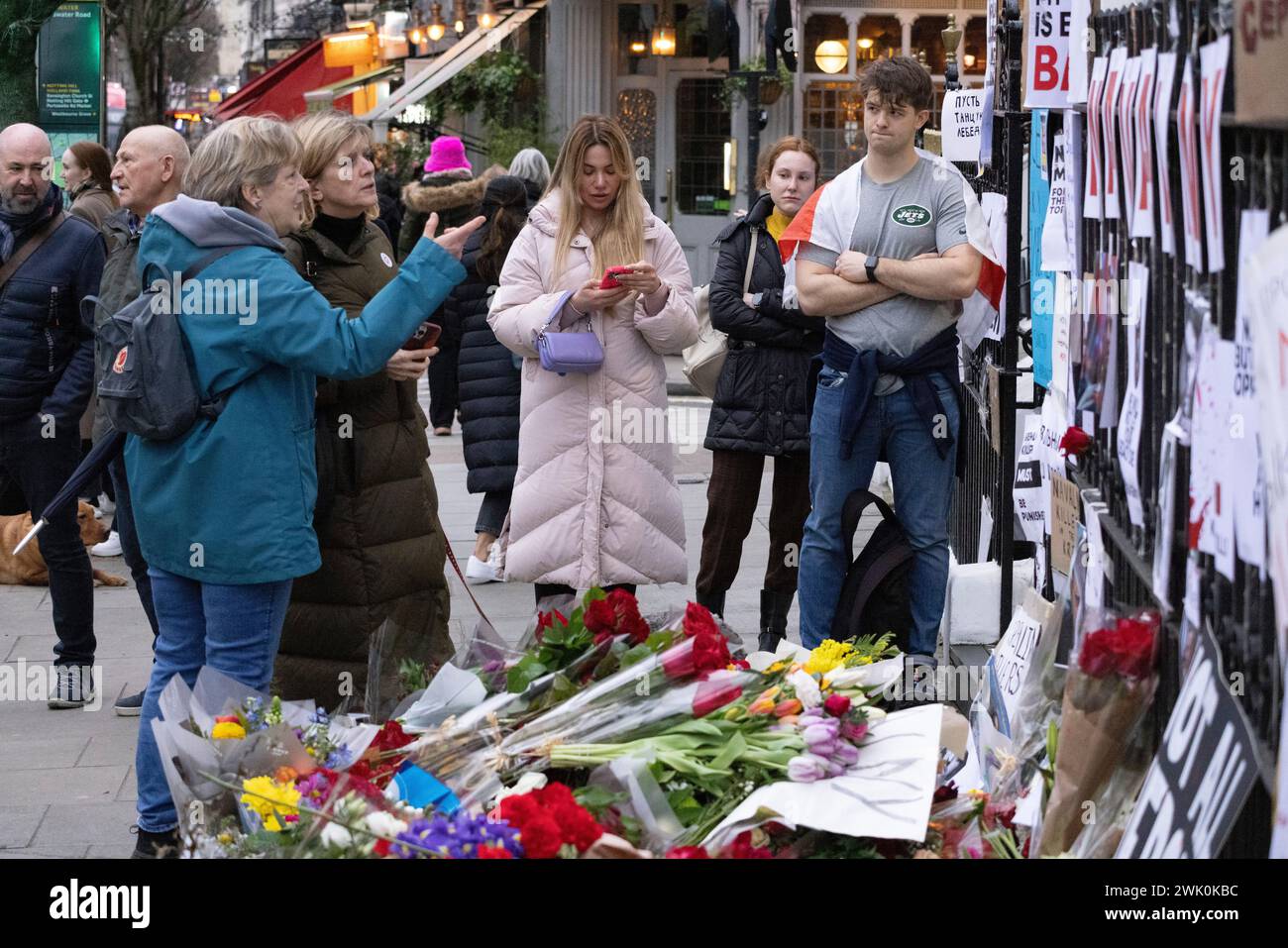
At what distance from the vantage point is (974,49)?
2117cm

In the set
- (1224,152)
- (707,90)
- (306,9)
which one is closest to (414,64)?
(707,90)

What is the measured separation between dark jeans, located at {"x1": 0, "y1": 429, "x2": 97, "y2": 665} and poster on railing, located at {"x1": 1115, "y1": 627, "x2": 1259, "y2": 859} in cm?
472

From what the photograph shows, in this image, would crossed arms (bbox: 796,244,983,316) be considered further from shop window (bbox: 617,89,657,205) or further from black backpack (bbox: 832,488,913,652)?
shop window (bbox: 617,89,657,205)

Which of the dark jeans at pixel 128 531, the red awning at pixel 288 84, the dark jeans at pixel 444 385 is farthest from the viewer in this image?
the red awning at pixel 288 84

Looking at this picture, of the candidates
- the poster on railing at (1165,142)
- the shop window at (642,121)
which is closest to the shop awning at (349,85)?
the shop window at (642,121)

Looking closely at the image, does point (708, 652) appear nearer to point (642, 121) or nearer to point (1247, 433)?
point (1247, 433)

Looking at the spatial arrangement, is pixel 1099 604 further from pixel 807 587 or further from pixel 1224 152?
pixel 807 587

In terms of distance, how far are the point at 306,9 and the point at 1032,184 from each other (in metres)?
49.0

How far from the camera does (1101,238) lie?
4047 millimetres

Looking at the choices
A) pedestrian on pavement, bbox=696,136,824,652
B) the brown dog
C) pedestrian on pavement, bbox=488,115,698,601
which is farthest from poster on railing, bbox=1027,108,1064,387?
the brown dog

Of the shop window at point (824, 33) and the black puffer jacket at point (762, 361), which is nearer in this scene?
the black puffer jacket at point (762, 361)

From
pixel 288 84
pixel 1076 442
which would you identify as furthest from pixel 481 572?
pixel 288 84

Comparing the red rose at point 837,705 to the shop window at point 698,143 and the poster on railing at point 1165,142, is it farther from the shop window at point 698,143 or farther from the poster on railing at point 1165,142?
the shop window at point 698,143

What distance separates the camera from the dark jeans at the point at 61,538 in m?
6.64
